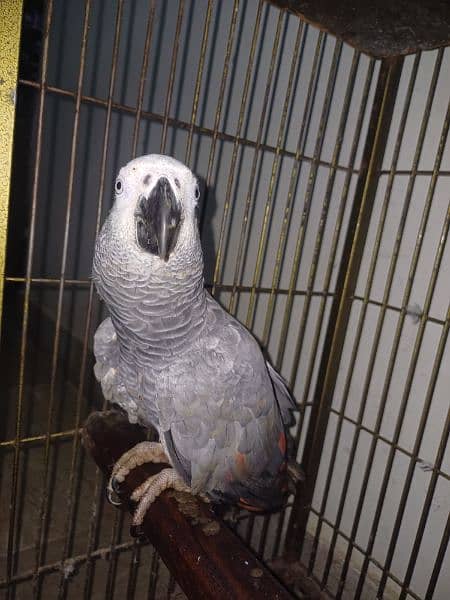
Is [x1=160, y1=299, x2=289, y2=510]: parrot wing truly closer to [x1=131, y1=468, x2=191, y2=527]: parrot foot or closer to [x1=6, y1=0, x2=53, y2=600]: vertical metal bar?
[x1=131, y1=468, x2=191, y2=527]: parrot foot

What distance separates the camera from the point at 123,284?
1106 mm

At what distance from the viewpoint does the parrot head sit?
1001 mm

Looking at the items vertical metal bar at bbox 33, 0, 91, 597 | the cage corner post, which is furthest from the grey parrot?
the cage corner post

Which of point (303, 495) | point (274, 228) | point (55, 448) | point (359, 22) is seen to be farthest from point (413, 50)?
point (55, 448)

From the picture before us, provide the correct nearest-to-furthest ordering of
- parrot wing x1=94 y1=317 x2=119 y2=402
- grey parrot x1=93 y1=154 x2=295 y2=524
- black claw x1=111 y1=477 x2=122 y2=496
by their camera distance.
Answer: grey parrot x1=93 y1=154 x2=295 y2=524 < black claw x1=111 y1=477 x2=122 y2=496 < parrot wing x1=94 y1=317 x2=119 y2=402

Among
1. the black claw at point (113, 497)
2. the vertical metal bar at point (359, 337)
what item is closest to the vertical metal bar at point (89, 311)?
the black claw at point (113, 497)

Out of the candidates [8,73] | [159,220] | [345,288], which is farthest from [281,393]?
[8,73]

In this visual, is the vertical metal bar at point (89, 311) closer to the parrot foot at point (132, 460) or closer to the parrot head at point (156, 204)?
the parrot foot at point (132, 460)

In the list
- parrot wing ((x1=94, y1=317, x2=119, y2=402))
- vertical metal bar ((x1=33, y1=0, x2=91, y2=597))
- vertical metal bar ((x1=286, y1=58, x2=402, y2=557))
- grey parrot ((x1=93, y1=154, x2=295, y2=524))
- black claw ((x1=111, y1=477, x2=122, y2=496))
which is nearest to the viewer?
grey parrot ((x1=93, y1=154, x2=295, y2=524))

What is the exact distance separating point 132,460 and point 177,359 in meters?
0.43

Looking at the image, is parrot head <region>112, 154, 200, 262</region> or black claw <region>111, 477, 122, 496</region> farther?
black claw <region>111, 477, 122, 496</region>

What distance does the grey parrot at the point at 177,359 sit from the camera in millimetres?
1061

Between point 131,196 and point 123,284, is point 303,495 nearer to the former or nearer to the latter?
point 123,284

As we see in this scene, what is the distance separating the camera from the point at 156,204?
39.5 inches
